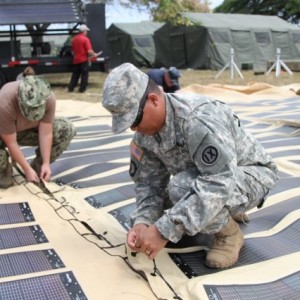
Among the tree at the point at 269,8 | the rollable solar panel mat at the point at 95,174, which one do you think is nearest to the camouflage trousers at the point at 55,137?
the rollable solar panel mat at the point at 95,174

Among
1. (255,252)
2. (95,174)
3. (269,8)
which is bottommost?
(269,8)

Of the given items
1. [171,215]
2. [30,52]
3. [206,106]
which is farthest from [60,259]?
[30,52]

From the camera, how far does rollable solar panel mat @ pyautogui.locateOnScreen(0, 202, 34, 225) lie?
2.26 m

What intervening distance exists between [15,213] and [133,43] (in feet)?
50.5

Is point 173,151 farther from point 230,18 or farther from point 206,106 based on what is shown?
point 230,18

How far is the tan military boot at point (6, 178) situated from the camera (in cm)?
272

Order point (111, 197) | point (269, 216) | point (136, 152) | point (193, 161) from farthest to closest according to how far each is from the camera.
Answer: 1. point (111, 197)
2. point (269, 216)
3. point (136, 152)
4. point (193, 161)

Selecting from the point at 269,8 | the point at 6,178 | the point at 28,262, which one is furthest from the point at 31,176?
the point at 269,8

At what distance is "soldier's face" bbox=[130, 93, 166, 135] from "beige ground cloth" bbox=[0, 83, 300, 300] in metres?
0.48

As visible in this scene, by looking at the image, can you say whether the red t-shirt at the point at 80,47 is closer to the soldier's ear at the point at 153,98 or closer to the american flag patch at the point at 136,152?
the american flag patch at the point at 136,152

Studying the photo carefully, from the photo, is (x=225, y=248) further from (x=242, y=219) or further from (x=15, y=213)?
(x=15, y=213)

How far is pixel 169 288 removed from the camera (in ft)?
5.22

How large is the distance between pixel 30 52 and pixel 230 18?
345 inches

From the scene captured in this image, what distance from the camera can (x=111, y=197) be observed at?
99.6 inches
